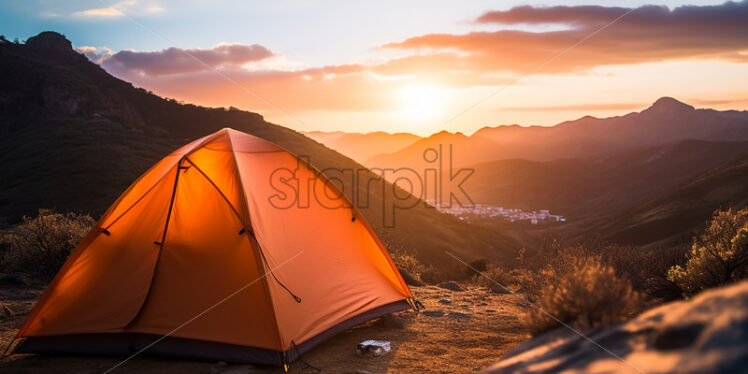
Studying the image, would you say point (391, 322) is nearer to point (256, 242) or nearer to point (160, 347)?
point (256, 242)

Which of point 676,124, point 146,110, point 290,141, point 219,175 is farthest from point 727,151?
point 219,175

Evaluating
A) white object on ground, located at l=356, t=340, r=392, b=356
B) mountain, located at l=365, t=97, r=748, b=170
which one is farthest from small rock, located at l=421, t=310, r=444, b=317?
mountain, located at l=365, t=97, r=748, b=170

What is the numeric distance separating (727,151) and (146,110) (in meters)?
104

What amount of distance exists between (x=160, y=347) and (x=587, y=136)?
182 meters

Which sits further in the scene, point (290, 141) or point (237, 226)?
point (290, 141)

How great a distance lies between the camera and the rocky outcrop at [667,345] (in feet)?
5.35

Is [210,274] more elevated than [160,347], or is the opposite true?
[210,274]

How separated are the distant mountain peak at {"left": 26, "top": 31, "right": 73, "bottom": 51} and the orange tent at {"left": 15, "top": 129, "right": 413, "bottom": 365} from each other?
80033mm

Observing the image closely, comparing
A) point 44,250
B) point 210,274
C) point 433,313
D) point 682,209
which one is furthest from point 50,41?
point 682,209

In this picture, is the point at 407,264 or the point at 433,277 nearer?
the point at 407,264

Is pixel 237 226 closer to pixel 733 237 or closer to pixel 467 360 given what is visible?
Result: pixel 467 360

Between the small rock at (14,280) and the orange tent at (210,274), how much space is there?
4.15 metres

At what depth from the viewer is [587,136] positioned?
550 ft

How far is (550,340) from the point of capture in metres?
2.85
